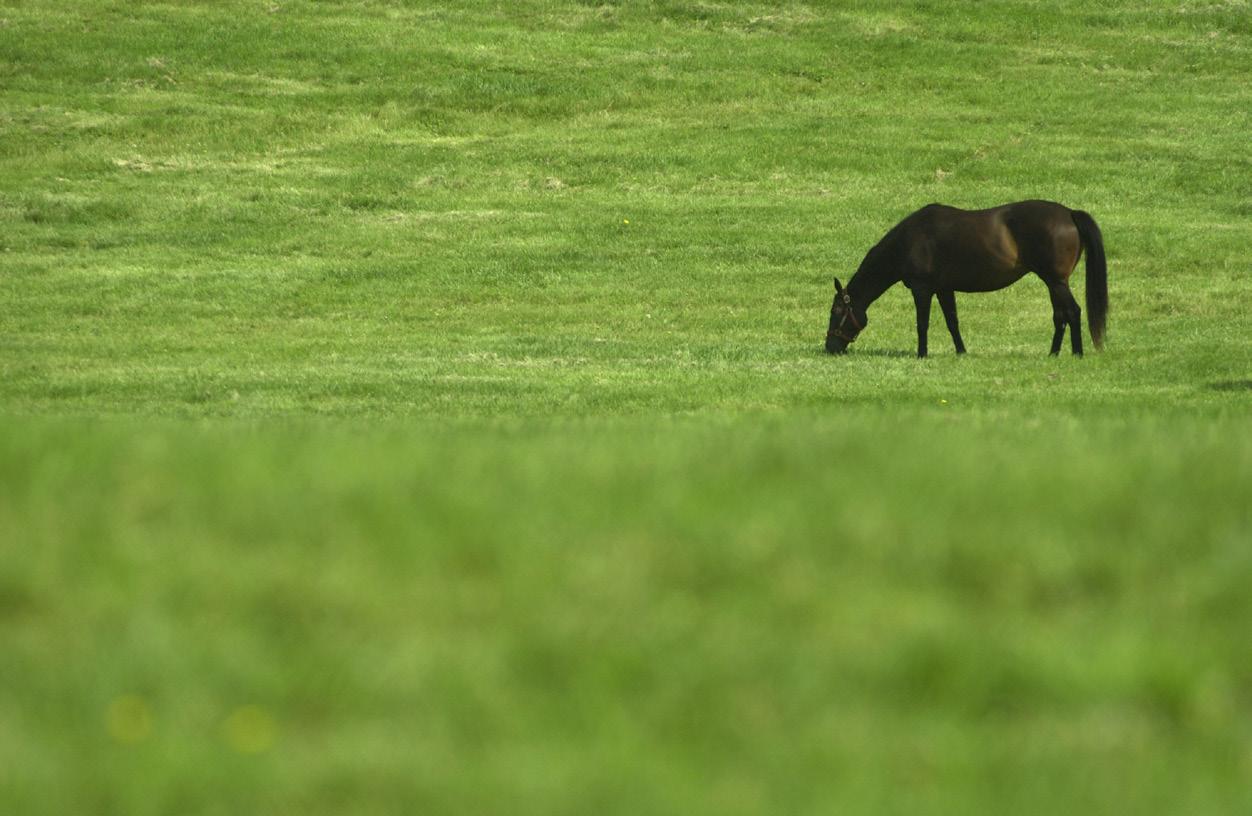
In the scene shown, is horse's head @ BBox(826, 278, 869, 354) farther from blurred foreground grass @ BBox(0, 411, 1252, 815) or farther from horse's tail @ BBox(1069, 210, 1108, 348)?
blurred foreground grass @ BBox(0, 411, 1252, 815)

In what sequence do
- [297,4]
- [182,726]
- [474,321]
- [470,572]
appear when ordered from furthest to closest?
[297,4]
[474,321]
[470,572]
[182,726]

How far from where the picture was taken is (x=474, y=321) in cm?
2872

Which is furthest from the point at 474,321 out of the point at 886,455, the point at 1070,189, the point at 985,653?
the point at 985,653

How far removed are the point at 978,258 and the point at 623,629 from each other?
18763 mm

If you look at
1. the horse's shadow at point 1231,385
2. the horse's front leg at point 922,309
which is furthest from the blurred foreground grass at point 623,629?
the horse's front leg at point 922,309

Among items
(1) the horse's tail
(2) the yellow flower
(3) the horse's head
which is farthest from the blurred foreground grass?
(3) the horse's head

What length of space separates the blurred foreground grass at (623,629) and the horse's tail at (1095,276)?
14122mm

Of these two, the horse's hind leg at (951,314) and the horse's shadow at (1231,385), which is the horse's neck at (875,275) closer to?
the horse's hind leg at (951,314)

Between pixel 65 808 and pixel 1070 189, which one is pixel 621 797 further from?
pixel 1070 189

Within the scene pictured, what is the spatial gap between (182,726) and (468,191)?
3503cm

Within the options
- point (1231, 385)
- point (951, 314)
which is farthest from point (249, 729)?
point (951, 314)

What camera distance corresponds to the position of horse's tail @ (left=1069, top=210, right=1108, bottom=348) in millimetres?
21500

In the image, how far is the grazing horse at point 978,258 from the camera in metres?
22.8

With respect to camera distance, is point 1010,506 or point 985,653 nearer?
point 985,653
